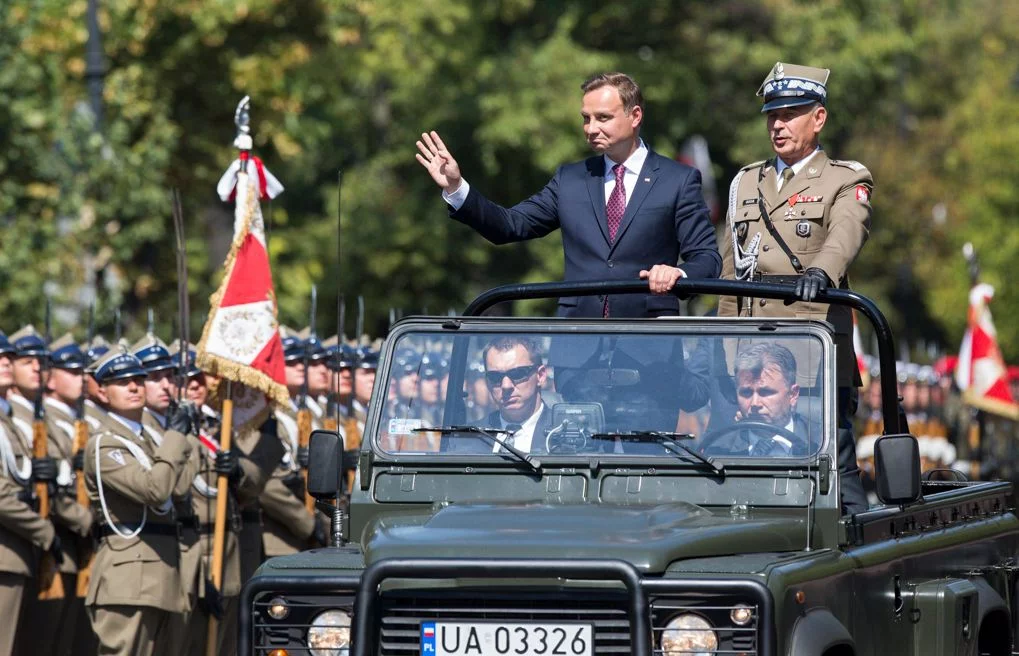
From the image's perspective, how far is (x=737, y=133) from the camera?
1346 inches

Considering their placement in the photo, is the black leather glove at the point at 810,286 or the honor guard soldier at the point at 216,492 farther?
the honor guard soldier at the point at 216,492

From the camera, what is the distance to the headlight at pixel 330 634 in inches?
259

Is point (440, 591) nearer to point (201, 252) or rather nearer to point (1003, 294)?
point (201, 252)

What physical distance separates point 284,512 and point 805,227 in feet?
15.4

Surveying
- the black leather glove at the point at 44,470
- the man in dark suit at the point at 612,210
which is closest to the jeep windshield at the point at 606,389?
the man in dark suit at the point at 612,210

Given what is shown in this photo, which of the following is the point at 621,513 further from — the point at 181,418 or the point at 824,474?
the point at 181,418

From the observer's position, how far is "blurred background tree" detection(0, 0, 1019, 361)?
20812 millimetres

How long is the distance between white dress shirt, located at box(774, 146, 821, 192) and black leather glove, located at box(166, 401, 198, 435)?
3464mm

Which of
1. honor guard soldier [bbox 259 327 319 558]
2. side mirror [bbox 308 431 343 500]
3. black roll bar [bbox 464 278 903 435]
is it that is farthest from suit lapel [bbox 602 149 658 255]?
honor guard soldier [bbox 259 327 319 558]

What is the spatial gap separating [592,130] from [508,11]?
23.1 meters

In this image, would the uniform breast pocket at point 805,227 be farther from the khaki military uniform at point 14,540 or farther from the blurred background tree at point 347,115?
the blurred background tree at point 347,115

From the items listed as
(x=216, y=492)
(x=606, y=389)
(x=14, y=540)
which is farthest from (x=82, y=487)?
(x=606, y=389)

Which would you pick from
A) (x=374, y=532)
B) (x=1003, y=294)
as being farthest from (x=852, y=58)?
(x=374, y=532)

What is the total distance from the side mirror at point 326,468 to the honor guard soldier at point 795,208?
1844 millimetres
